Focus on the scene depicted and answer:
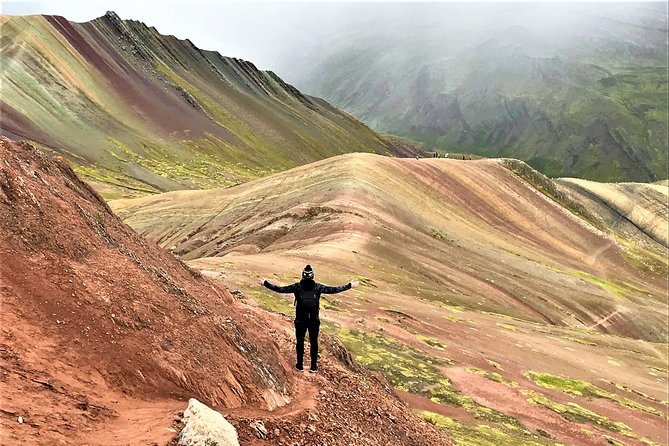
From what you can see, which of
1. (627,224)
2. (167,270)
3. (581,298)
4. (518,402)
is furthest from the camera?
(627,224)

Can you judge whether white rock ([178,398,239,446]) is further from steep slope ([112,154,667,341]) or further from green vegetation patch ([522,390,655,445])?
steep slope ([112,154,667,341])

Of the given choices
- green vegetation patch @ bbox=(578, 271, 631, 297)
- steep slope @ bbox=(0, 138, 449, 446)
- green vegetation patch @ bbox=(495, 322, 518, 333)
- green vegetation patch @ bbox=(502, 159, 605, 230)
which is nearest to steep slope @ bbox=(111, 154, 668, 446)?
green vegetation patch @ bbox=(495, 322, 518, 333)

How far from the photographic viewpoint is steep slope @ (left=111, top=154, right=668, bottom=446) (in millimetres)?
28438

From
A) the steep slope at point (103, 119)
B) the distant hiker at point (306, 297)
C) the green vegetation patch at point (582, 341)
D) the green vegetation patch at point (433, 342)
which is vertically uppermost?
the steep slope at point (103, 119)

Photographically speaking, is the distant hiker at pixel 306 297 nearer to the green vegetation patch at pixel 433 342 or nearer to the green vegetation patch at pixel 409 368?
the green vegetation patch at pixel 409 368

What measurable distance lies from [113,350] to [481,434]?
1696cm

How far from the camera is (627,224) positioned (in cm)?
13512

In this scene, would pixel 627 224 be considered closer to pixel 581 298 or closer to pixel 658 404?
pixel 581 298

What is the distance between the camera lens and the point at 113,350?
12.0m

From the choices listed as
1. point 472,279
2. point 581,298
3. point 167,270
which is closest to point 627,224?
point 581,298

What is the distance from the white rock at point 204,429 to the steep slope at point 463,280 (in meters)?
14.5

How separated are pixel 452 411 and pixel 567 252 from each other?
72.3m

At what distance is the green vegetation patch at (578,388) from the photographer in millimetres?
32719

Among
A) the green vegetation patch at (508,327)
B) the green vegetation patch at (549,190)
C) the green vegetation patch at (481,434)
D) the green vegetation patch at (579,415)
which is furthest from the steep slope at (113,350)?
the green vegetation patch at (549,190)
